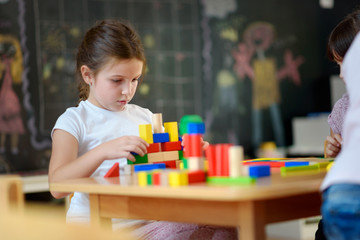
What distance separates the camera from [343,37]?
1.76 metres

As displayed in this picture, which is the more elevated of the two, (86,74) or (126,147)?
(86,74)

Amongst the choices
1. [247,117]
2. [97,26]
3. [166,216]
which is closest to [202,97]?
[247,117]

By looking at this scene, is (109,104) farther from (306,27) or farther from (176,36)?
(306,27)

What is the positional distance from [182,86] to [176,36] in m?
0.43

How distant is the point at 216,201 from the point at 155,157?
18.2 inches

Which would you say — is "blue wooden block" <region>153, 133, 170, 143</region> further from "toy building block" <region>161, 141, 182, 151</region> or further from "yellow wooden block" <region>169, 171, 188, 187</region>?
"yellow wooden block" <region>169, 171, 188, 187</region>

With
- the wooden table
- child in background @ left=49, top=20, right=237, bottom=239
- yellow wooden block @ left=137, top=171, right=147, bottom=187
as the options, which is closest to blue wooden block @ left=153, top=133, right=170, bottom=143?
child in background @ left=49, top=20, right=237, bottom=239

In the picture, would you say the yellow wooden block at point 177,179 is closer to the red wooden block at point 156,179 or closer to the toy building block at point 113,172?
the red wooden block at point 156,179

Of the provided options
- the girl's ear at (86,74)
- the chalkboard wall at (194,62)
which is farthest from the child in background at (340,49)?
the chalkboard wall at (194,62)

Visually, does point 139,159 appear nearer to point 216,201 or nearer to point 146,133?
point 146,133

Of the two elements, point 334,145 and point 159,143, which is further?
point 334,145

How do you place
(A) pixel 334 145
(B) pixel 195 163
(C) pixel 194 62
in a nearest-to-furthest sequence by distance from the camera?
(B) pixel 195 163
(A) pixel 334 145
(C) pixel 194 62

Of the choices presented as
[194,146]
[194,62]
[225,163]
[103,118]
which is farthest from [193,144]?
[194,62]

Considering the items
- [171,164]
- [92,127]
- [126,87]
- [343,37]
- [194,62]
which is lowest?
[171,164]
